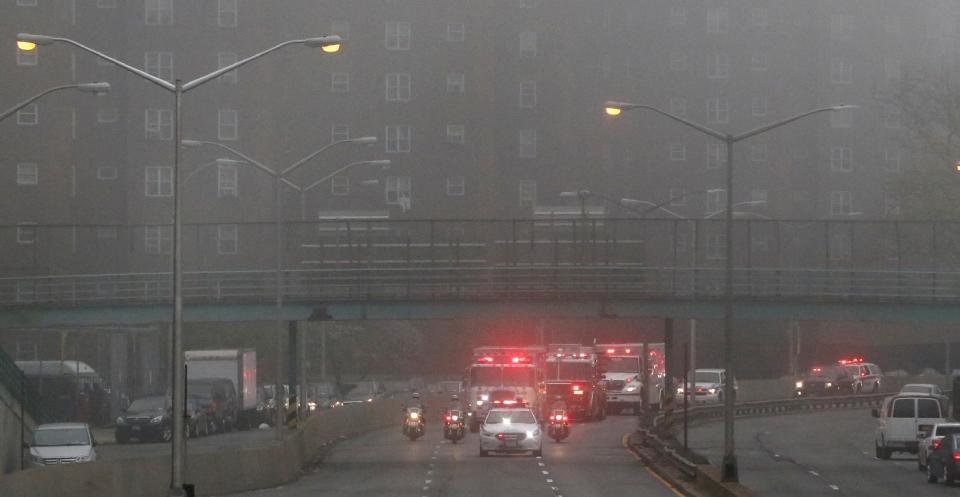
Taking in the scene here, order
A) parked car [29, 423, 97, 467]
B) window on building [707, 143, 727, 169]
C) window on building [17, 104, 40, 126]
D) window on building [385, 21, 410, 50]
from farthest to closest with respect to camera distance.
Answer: window on building [707, 143, 727, 169] → window on building [385, 21, 410, 50] → window on building [17, 104, 40, 126] → parked car [29, 423, 97, 467]

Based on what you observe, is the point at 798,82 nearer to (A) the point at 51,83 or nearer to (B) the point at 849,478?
(A) the point at 51,83

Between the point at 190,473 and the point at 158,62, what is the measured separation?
68890mm

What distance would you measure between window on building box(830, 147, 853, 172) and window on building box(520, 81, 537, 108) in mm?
21644

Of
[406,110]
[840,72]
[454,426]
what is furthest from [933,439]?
[840,72]

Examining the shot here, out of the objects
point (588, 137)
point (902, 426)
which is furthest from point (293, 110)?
point (902, 426)

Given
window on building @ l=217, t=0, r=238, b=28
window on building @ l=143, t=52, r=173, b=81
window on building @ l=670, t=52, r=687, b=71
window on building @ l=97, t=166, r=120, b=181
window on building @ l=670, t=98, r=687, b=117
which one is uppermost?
window on building @ l=217, t=0, r=238, b=28

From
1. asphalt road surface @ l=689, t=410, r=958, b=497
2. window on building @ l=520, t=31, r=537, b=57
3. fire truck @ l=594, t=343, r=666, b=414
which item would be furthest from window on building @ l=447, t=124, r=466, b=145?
asphalt road surface @ l=689, t=410, r=958, b=497

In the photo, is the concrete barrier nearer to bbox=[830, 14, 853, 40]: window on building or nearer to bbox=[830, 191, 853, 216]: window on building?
bbox=[830, 191, 853, 216]: window on building

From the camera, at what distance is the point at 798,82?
4225 inches

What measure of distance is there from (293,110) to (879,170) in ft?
134

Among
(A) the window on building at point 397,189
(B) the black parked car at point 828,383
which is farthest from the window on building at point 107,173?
(B) the black parked car at point 828,383

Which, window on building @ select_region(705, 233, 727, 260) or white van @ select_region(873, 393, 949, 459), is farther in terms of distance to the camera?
window on building @ select_region(705, 233, 727, 260)

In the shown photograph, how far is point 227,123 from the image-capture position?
100188 millimetres

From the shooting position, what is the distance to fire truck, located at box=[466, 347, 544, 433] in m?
60.8
